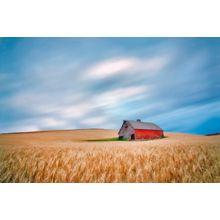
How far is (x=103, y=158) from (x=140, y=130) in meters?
0.57

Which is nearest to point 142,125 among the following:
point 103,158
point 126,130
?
point 126,130

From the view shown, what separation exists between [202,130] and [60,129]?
1.72 meters

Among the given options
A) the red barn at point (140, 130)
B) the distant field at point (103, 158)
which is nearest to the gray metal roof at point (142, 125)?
the red barn at point (140, 130)

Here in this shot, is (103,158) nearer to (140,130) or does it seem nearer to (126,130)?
(126,130)

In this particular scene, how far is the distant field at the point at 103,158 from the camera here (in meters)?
3.76

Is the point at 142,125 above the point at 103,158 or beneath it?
above

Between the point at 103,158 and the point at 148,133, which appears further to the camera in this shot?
the point at 148,133

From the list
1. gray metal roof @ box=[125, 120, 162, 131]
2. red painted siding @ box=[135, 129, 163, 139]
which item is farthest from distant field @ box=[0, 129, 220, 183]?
gray metal roof @ box=[125, 120, 162, 131]

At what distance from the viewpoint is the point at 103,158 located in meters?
3.84

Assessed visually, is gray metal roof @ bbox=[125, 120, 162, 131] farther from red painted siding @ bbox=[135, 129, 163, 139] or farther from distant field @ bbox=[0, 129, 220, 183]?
distant field @ bbox=[0, 129, 220, 183]

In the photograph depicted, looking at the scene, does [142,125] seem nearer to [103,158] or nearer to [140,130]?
[140,130]

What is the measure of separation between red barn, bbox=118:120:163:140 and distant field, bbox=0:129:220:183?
0.09 m
